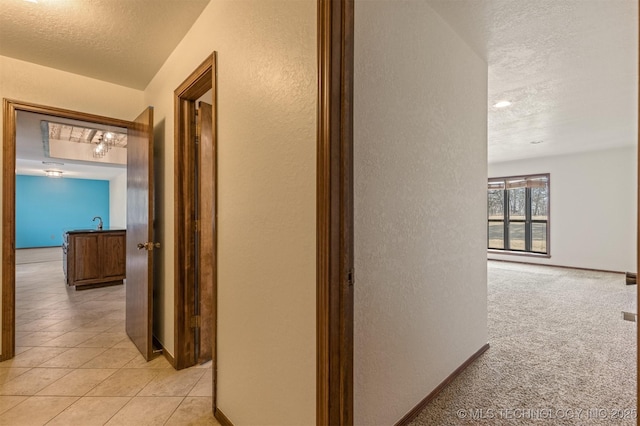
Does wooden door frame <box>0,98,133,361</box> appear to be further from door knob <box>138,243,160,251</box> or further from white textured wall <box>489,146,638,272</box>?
white textured wall <box>489,146,638,272</box>

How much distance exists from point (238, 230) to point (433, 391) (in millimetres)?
1598

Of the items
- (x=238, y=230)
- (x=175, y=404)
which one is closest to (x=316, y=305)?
(x=238, y=230)

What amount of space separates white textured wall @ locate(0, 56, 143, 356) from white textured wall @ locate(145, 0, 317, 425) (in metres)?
1.71

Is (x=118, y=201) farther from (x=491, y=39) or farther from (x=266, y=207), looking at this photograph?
(x=491, y=39)

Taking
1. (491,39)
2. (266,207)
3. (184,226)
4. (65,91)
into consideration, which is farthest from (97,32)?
(491,39)

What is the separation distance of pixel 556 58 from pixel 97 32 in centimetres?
364

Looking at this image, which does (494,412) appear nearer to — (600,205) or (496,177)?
(600,205)

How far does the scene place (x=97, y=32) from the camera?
2.13 m

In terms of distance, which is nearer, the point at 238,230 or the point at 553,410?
the point at 238,230

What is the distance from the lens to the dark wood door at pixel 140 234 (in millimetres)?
2439

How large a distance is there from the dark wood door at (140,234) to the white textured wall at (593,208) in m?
7.72

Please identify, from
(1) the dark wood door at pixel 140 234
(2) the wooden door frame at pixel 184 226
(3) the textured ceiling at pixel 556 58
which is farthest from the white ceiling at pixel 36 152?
(3) the textured ceiling at pixel 556 58

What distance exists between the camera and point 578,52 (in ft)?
7.98

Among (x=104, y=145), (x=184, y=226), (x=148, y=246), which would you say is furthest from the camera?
(x=104, y=145)
